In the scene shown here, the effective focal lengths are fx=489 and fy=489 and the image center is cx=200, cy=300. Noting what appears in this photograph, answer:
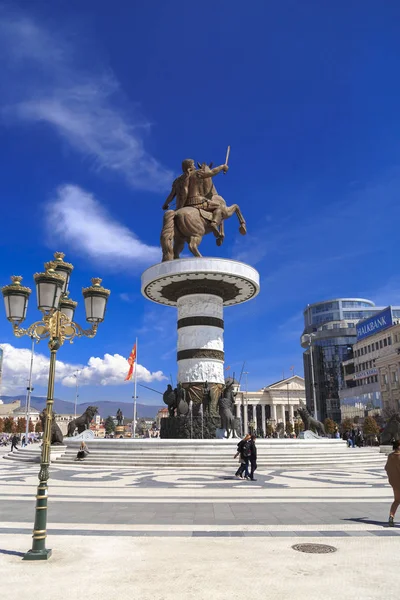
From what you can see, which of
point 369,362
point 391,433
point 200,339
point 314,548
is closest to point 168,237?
point 200,339

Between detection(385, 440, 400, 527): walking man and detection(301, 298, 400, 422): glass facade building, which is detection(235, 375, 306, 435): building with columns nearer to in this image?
detection(301, 298, 400, 422): glass facade building

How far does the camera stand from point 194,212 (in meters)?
33.1

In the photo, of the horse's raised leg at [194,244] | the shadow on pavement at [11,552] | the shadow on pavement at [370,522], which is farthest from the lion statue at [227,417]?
the shadow on pavement at [11,552]

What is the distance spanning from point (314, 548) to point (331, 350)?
330ft

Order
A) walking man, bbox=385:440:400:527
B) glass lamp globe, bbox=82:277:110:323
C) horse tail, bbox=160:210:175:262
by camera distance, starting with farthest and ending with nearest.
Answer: horse tail, bbox=160:210:175:262
glass lamp globe, bbox=82:277:110:323
walking man, bbox=385:440:400:527

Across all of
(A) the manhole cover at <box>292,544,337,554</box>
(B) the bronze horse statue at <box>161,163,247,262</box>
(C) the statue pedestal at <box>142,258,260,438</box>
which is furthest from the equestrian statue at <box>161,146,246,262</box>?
(A) the manhole cover at <box>292,544,337,554</box>

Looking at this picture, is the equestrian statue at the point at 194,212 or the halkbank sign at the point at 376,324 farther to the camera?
the halkbank sign at the point at 376,324

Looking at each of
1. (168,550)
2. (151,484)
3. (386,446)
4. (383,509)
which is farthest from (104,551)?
(386,446)

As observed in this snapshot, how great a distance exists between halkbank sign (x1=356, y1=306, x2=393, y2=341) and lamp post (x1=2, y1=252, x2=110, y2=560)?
247ft

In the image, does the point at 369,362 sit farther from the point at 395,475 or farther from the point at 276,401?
the point at 395,475

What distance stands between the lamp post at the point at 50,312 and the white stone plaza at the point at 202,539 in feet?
4.03

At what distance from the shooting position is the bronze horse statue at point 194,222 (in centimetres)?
3266

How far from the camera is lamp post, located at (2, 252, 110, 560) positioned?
8.00m

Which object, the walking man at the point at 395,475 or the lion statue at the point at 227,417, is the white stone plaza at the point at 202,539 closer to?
the walking man at the point at 395,475
